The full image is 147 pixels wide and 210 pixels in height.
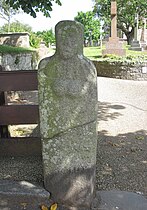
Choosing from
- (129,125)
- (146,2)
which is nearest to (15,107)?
(129,125)

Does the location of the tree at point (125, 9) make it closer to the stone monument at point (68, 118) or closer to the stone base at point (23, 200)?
the stone monument at point (68, 118)

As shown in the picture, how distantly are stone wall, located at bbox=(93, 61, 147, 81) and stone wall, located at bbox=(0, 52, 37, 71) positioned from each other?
4.29m

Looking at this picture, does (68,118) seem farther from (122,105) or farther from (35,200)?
(122,105)

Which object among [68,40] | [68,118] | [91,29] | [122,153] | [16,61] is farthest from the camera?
[91,29]

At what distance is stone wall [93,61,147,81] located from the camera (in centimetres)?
1214

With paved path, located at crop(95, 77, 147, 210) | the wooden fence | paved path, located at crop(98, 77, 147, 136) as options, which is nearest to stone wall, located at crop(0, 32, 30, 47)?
paved path, located at crop(98, 77, 147, 136)

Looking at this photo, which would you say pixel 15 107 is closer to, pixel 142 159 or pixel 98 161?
pixel 98 161

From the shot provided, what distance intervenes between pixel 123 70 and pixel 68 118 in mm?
10667

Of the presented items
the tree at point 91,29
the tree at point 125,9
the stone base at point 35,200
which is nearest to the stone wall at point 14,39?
the stone base at point 35,200

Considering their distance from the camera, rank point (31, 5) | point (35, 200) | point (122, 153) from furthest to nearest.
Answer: point (31, 5) < point (122, 153) < point (35, 200)

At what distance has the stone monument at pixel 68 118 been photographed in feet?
7.73

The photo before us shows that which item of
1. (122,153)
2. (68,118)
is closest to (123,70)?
(122,153)

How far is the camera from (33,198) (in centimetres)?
262

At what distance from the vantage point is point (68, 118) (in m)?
2.43
